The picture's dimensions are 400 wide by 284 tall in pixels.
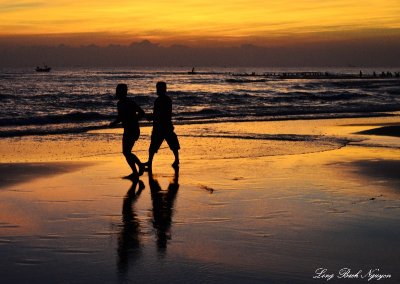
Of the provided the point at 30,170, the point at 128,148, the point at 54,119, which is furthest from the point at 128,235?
the point at 54,119

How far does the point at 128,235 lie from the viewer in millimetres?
6867

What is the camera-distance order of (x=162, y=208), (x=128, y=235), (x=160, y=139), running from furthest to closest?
1. (x=160, y=139)
2. (x=162, y=208)
3. (x=128, y=235)

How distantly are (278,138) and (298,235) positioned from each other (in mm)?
11596

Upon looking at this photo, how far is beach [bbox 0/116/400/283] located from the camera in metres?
5.67

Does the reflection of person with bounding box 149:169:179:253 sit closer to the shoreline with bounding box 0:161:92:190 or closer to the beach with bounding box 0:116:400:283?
the beach with bounding box 0:116:400:283

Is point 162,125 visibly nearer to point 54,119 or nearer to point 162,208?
point 162,208

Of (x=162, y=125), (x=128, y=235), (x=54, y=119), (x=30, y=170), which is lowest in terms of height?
(x=54, y=119)

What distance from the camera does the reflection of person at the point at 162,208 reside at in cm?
678

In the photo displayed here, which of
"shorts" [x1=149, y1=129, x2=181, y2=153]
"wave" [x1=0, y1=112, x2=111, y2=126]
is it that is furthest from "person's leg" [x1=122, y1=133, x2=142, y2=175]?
"wave" [x1=0, y1=112, x2=111, y2=126]

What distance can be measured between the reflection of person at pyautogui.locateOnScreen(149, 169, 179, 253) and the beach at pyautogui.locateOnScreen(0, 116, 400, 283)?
2 cm

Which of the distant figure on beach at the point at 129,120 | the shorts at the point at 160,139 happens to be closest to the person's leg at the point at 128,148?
the distant figure on beach at the point at 129,120

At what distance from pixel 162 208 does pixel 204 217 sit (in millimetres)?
821

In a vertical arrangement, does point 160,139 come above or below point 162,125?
below

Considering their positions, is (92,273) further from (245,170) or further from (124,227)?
(245,170)
